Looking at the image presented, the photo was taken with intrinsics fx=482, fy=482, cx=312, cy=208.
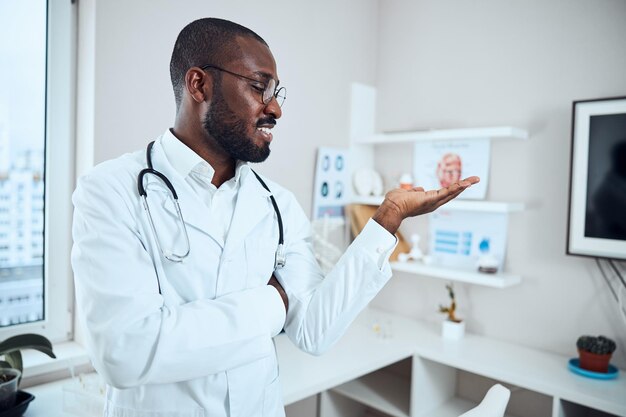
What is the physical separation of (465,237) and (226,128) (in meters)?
1.52

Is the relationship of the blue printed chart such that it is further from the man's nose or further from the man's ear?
the man's ear

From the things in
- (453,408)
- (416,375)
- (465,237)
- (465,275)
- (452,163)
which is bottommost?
(453,408)

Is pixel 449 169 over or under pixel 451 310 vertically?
over

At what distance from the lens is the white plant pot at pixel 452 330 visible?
83.7 inches

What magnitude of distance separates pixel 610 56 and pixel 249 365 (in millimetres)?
1779

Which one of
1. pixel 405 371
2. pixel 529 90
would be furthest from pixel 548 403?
pixel 529 90

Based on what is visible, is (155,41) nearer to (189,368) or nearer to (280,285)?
(280,285)

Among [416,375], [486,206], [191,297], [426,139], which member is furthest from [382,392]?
[191,297]

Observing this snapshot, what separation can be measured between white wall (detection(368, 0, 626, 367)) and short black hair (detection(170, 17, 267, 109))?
1.42 meters

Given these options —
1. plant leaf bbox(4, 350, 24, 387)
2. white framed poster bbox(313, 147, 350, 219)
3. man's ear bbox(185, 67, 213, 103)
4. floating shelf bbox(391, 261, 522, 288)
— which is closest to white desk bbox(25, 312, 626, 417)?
plant leaf bbox(4, 350, 24, 387)

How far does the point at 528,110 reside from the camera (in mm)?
2080

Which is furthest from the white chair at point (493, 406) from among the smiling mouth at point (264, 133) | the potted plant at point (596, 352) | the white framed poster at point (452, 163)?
the white framed poster at point (452, 163)

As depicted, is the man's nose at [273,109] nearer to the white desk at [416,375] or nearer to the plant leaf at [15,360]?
the white desk at [416,375]

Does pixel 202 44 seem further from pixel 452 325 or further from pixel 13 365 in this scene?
pixel 452 325
